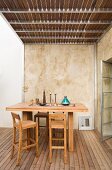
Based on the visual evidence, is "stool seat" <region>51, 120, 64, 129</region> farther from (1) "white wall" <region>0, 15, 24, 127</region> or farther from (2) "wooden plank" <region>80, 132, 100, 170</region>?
(1) "white wall" <region>0, 15, 24, 127</region>

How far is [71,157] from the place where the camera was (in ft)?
14.3

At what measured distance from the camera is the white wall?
285 inches

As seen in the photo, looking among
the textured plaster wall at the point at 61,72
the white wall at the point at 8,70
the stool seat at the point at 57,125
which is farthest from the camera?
the white wall at the point at 8,70

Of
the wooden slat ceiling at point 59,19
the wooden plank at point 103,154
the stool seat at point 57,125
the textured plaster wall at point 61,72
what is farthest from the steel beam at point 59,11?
the wooden plank at point 103,154

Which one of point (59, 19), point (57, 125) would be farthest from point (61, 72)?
point (57, 125)

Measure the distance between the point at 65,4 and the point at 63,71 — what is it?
3307mm

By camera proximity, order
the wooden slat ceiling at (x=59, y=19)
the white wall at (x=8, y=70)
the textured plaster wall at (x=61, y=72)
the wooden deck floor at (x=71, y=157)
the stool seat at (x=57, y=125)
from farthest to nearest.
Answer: the white wall at (x=8, y=70), the textured plaster wall at (x=61, y=72), the stool seat at (x=57, y=125), the wooden slat ceiling at (x=59, y=19), the wooden deck floor at (x=71, y=157)

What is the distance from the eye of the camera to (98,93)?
6.74 metres

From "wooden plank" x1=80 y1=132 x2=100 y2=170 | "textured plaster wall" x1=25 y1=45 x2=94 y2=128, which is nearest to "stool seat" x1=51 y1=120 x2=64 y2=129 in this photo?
"wooden plank" x1=80 y1=132 x2=100 y2=170

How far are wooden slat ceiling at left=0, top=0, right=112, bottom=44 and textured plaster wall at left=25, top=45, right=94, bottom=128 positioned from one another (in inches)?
18.1

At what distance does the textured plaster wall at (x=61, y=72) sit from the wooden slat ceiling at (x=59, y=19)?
46cm

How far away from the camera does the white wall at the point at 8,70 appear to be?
7242mm

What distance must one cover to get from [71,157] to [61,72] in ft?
11.4

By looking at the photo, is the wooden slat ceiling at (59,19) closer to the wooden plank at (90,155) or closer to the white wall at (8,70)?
the white wall at (8,70)
